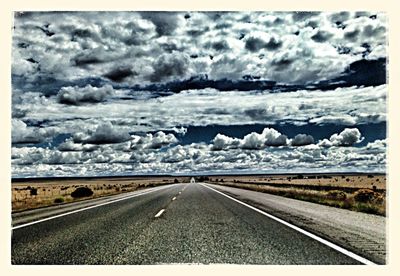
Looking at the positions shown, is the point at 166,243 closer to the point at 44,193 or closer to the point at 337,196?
the point at 337,196

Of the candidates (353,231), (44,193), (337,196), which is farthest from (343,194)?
(44,193)

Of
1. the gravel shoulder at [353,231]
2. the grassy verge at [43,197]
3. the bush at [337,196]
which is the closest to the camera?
the gravel shoulder at [353,231]

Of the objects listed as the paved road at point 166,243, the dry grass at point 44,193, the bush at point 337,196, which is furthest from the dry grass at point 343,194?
the dry grass at point 44,193

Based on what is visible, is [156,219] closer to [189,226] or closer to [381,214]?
[189,226]

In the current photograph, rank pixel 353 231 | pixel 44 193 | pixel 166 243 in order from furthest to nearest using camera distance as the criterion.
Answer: pixel 44 193 < pixel 353 231 < pixel 166 243

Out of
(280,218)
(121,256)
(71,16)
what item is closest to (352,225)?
(280,218)

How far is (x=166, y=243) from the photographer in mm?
7500

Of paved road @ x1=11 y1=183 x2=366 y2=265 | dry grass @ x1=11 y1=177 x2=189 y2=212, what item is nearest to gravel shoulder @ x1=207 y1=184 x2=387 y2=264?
paved road @ x1=11 y1=183 x2=366 y2=265

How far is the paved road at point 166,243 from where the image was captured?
6.23 m

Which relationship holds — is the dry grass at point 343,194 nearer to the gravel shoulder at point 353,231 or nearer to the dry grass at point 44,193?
the gravel shoulder at point 353,231

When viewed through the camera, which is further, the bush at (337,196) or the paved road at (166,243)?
the bush at (337,196)

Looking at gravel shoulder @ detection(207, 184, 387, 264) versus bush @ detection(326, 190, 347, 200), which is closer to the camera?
gravel shoulder @ detection(207, 184, 387, 264)

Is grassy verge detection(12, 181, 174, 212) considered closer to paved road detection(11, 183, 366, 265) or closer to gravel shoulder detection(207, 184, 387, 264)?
paved road detection(11, 183, 366, 265)

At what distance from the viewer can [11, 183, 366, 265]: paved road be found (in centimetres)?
623
